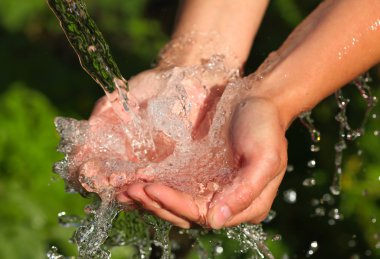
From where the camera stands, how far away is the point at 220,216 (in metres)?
1.56

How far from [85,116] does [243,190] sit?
1.94 m

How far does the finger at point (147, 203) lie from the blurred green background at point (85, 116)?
120 cm

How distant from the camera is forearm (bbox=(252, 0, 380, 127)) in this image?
1838mm

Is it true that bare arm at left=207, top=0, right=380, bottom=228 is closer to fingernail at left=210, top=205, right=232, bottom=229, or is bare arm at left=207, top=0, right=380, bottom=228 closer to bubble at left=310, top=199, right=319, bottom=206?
fingernail at left=210, top=205, right=232, bottom=229

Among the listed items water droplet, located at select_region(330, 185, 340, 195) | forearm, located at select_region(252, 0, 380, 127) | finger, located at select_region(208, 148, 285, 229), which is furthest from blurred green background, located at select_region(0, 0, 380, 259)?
finger, located at select_region(208, 148, 285, 229)

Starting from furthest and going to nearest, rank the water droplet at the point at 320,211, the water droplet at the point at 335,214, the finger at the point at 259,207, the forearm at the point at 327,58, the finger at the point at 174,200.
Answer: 1. the water droplet at the point at 320,211
2. the water droplet at the point at 335,214
3. the forearm at the point at 327,58
4. the finger at the point at 259,207
5. the finger at the point at 174,200

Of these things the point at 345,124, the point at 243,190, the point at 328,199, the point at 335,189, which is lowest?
the point at 328,199

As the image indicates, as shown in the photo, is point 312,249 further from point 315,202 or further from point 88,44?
point 88,44

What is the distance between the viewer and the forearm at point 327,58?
1838mm

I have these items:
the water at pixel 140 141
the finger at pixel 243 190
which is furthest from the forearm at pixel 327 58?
the finger at pixel 243 190

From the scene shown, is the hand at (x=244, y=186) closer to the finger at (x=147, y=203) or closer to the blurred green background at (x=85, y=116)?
the finger at (x=147, y=203)

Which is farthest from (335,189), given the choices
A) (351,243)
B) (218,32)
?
(218,32)

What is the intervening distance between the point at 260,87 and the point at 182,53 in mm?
410

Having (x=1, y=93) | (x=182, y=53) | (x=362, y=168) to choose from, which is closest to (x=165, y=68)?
(x=182, y=53)
